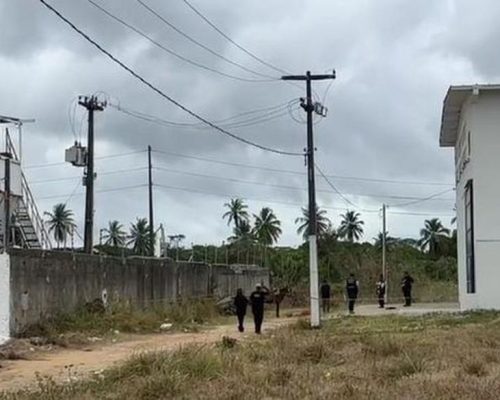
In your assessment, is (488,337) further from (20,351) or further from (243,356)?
(20,351)

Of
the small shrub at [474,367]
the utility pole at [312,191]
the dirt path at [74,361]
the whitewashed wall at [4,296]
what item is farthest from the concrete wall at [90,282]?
the small shrub at [474,367]

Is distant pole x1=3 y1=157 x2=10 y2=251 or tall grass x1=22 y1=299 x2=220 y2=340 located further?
tall grass x1=22 y1=299 x2=220 y2=340

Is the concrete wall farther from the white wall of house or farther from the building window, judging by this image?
the white wall of house

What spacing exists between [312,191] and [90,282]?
7.70m

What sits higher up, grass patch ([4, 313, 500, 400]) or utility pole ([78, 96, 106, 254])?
utility pole ([78, 96, 106, 254])

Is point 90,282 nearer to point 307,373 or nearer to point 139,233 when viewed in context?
point 307,373

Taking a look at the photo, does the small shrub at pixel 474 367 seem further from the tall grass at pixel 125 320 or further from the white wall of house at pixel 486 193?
the white wall of house at pixel 486 193

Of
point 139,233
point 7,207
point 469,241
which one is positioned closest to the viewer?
point 7,207

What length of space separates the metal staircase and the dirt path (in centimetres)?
Answer: 453

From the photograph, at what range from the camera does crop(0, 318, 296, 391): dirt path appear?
1676 centimetres

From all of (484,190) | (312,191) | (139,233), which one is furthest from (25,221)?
(139,233)

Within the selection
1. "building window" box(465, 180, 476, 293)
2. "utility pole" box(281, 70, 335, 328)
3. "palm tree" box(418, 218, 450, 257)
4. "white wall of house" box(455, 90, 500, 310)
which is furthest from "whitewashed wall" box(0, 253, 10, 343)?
"palm tree" box(418, 218, 450, 257)

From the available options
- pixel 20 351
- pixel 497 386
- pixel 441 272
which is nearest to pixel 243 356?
pixel 497 386

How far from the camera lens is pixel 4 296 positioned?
2367cm
